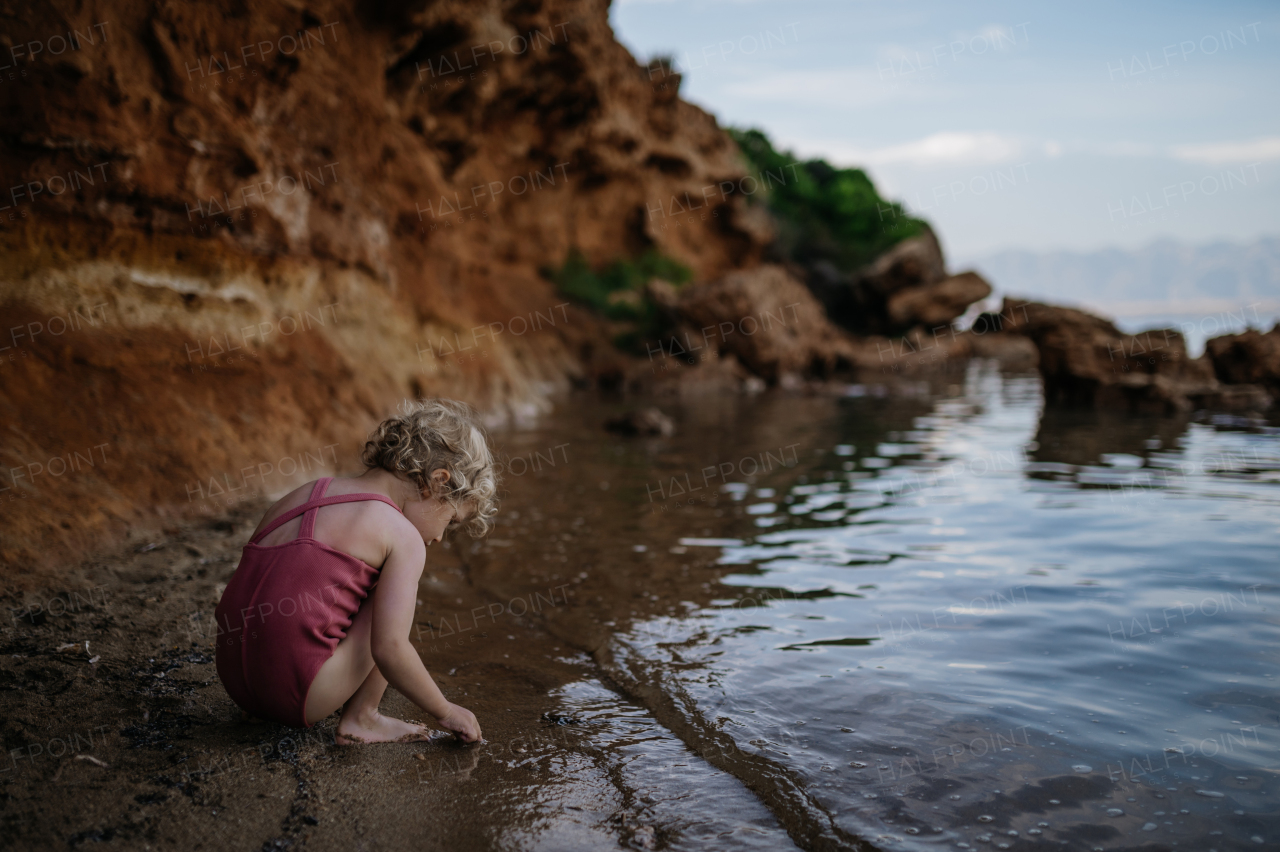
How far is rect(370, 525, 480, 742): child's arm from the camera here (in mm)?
2494

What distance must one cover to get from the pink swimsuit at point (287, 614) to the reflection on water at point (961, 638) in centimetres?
133

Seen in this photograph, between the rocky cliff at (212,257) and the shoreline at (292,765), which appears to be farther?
the rocky cliff at (212,257)

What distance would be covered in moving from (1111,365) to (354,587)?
582 inches

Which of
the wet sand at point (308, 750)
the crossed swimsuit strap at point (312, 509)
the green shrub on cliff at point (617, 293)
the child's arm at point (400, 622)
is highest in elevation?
the green shrub on cliff at point (617, 293)

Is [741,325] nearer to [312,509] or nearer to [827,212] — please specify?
[827,212]

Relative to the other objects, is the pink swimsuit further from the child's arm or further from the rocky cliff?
the rocky cliff

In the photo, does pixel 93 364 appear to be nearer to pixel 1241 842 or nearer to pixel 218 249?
pixel 218 249

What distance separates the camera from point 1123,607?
4.39m

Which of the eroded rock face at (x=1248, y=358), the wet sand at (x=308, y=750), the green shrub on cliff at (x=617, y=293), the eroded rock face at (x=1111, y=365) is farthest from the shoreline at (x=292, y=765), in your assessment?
the green shrub on cliff at (x=617, y=293)

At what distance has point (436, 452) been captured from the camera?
2721mm

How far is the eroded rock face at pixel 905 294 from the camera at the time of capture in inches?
1094

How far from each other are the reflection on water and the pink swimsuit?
133 cm

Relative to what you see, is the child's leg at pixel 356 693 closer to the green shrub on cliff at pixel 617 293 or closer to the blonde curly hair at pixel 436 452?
the blonde curly hair at pixel 436 452

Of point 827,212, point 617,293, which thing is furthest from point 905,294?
point 617,293
